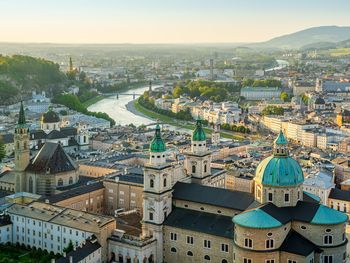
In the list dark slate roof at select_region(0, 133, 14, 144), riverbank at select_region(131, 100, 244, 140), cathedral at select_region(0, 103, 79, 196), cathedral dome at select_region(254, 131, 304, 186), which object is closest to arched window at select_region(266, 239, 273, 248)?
cathedral dome at select_region(254, 131, 304, 186)

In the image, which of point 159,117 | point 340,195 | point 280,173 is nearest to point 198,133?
point 280,173

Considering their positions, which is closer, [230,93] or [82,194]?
[82,194]

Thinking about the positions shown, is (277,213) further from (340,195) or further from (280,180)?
(340,195)

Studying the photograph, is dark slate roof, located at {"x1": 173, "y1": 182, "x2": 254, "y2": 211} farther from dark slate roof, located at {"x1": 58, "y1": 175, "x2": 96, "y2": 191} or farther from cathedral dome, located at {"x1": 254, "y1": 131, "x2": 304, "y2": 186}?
dark slate roof, located at {"x1": 58, "y1": 175, "x2": 96, "y2": 191}

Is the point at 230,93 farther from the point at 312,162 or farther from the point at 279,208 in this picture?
the point at 279,208

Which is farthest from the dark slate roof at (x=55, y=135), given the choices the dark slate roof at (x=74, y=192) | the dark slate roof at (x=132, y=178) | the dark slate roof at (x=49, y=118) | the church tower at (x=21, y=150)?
the dark slate roof at (x=132, y=178)

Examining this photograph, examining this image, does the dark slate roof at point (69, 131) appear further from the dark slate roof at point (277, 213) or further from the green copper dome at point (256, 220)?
the green copper dome at point (256, 220)

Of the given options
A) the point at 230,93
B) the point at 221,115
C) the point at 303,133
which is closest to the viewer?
the point at 303,133

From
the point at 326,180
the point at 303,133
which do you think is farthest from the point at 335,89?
the point at 326,180
